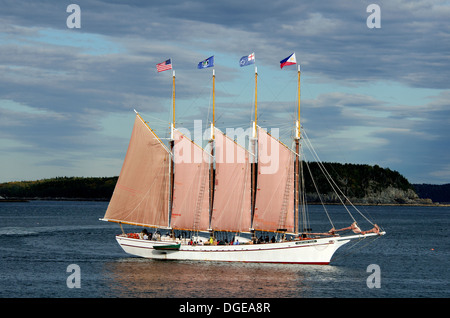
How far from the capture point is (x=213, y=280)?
53.4 m

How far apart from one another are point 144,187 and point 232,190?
30.6 feet

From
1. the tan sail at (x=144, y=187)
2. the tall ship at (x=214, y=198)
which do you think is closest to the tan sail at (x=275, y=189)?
the tall ship at (x=214, y=198)

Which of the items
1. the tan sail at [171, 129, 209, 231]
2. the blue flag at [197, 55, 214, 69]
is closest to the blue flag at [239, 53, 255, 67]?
the blue flag at [197, 55, 214, 69]

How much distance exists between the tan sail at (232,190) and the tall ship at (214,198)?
10 centimetres

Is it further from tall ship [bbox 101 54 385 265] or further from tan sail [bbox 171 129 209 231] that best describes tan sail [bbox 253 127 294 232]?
tan sail [bbox 171 129 209 231]

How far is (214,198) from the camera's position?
66.1 m

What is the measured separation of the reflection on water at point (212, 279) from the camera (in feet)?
161

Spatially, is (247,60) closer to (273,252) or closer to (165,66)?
(165,66)

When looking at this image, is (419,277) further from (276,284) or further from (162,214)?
(162,214)

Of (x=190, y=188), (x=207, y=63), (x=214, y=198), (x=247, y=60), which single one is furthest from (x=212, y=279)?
(x=207, y=63)

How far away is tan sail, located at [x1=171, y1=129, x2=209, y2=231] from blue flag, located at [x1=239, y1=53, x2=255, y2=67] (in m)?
9.68

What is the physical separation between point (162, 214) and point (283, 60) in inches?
789

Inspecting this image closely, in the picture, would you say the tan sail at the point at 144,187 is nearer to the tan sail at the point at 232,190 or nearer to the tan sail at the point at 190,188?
the tan sail at the point at 190,188

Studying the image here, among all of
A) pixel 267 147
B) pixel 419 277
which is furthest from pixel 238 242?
pixel 419 277
